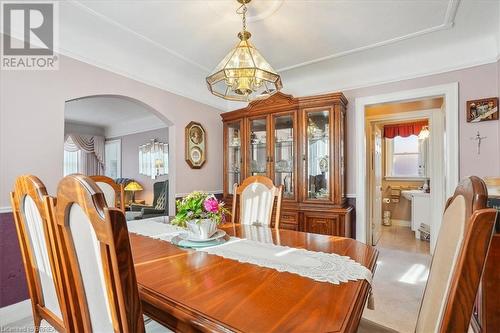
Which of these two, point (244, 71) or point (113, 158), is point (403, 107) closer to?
point (244, 71)

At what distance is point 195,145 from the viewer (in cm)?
355

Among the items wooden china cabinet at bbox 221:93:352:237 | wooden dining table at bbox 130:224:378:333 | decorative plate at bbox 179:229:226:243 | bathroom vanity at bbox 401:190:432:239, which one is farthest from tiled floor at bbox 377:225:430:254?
decorative plate at bbox 179:229:226:243

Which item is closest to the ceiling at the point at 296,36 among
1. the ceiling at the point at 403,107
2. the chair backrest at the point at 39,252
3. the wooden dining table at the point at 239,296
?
the ceiling at the point at 403,107

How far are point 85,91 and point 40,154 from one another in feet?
2.29

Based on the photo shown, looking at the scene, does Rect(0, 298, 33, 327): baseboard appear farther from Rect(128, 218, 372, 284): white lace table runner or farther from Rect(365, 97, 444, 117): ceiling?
Rect(365, 97, 444, 117): ceiling

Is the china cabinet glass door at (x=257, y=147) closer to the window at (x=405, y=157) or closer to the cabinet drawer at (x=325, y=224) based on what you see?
the cabinet drawer at (x=325, y=224)

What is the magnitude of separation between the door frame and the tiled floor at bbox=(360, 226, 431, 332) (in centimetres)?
36

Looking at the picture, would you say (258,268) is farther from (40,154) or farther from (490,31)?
(490,31)

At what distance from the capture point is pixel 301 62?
2.97 metres

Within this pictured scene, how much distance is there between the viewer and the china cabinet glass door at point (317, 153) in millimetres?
3018

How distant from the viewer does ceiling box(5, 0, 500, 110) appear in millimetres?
1978

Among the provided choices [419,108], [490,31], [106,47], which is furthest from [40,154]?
[419,108]

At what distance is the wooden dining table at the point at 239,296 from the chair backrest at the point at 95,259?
0.56 feet

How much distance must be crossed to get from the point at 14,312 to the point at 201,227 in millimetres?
1835
